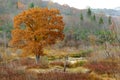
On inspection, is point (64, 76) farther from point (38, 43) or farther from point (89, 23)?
point (89, 23)

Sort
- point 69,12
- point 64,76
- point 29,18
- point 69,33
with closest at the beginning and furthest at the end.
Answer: point 64,76 < point 29,18 < point 69,33 < point 69,12

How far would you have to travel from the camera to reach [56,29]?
111 ft

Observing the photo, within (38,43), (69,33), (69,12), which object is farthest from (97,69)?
(69,12)

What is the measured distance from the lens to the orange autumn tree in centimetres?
3178

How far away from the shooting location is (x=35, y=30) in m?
32.0

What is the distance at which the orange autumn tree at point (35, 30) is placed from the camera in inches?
1251

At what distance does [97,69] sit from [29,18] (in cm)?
1400

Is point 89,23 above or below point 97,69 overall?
below

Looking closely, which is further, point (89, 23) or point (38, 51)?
point (89, 23)

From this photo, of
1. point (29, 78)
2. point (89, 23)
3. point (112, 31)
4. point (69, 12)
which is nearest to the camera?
point (112, 31)

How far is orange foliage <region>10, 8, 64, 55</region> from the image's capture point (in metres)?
31.8

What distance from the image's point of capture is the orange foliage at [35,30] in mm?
31781

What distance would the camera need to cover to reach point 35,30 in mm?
32031

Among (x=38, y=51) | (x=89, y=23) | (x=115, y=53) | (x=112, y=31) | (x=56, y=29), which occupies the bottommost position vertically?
(x=89, y=23)
